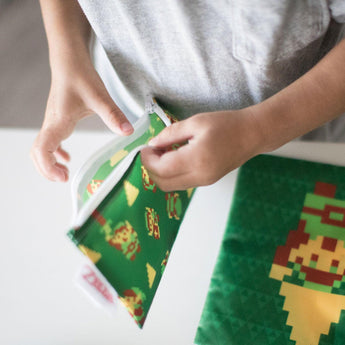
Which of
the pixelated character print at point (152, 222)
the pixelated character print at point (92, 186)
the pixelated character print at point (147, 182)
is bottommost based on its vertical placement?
the pixelated character print at point (152, 222)

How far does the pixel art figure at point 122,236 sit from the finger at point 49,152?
0.16 m

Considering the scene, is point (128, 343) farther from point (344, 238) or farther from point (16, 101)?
point (16, 101)

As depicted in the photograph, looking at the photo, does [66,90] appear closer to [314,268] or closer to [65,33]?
[65,33]

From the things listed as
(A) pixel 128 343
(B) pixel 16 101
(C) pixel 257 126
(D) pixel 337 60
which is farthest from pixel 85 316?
(B) pixel 16 101

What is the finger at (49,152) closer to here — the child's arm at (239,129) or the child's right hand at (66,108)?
the child's right hand at (66,108)

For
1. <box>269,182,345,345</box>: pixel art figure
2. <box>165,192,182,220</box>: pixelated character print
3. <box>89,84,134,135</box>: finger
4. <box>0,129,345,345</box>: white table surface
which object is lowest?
<box>269,182,345,345</box>: pixel art figure

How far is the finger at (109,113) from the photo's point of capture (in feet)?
1.57

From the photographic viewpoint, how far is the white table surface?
0.52m

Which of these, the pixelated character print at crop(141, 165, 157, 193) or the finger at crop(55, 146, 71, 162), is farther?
the finger at crop(55, 146, 71, 162)

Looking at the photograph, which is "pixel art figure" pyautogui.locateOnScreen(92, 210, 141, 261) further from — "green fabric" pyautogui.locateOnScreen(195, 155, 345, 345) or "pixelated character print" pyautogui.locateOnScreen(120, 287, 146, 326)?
"green fabric" pyautogui.locateOnScreen(195, 155, 345, 345)

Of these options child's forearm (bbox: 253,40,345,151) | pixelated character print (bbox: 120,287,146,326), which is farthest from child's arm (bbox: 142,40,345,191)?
pixelated character print (bbox: 120,287,146,326)

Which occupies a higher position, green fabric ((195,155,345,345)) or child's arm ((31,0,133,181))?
child's arm ((31,0,133,181))

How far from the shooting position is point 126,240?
383 mm

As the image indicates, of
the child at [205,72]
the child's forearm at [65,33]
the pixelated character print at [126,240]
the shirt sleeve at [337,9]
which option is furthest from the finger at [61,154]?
the shirt sleeve at [337,9]
